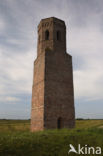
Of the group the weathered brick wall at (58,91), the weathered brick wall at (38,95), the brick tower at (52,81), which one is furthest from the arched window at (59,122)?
the weathered brick wall at (38,95)

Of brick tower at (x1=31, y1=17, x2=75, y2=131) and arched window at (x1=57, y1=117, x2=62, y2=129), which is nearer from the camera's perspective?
brick tower at (x1=31, y1=17, x2=75, y2=131)

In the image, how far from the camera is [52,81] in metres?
13.8

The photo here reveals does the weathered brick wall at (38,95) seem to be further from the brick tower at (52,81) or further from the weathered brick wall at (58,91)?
the weathered brick wall at (58,91)

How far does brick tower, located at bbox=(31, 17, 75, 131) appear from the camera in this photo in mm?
13148

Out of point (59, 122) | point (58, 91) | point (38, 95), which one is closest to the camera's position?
point (59, 122)

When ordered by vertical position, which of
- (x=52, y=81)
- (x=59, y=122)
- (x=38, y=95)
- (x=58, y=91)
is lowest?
(x=59, y=122)

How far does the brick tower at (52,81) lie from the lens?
13148 millimetres

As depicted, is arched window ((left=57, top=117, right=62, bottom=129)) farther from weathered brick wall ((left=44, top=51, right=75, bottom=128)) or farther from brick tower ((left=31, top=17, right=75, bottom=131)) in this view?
weathered brick wall ((left=44, top=51, right=75, bottom=128))

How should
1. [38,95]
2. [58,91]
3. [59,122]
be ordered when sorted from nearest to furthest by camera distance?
1. [59,122]
2. [58,91]
3. [38,95]

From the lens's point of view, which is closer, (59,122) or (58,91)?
(59,122)

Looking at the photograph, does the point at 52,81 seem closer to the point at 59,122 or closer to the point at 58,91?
the point at 58,91

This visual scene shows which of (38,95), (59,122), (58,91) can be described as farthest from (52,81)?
(59,122)

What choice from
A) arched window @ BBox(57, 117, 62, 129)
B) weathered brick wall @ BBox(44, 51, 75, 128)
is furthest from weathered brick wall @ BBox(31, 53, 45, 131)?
arched window @ BBox(57, 117, 62, 129)

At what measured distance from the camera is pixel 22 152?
244 inches
